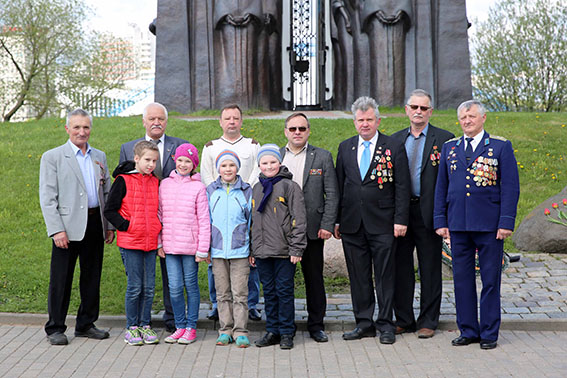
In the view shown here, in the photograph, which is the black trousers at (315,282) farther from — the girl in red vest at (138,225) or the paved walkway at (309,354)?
the girl in red vest at (138,225)

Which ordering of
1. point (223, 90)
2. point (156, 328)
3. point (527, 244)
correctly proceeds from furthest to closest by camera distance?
point (223, 90) → point (527, 244) → point (156, 328)

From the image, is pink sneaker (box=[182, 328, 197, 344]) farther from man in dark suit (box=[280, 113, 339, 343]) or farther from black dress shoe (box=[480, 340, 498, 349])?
black dress shoe (box=[480, 340, 498, 349])

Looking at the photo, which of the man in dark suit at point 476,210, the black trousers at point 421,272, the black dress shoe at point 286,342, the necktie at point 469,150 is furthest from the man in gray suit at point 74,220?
the necktie at point 469,150

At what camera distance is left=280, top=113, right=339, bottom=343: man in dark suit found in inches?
234

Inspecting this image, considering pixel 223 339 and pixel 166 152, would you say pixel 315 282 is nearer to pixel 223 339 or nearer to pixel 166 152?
pixel 223 339

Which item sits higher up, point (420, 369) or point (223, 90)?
point (223, 90)

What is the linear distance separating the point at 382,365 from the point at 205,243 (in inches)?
69.7

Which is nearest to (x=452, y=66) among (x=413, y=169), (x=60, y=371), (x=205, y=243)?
(x=413, y=169)

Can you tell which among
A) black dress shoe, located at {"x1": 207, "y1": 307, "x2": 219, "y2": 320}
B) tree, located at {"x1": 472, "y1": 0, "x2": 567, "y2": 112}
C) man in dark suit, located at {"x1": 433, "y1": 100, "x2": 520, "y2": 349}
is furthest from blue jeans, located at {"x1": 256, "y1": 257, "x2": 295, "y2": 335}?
tree, located at {"x1": 472, "y1": 0, "x2": 567, "y2": 112}

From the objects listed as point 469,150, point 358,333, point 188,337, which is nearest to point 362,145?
point 469,150

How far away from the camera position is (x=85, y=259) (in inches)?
240

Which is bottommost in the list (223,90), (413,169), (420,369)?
(420,369)

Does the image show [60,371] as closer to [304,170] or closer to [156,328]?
[156,328]

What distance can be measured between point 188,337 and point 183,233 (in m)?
0.90
